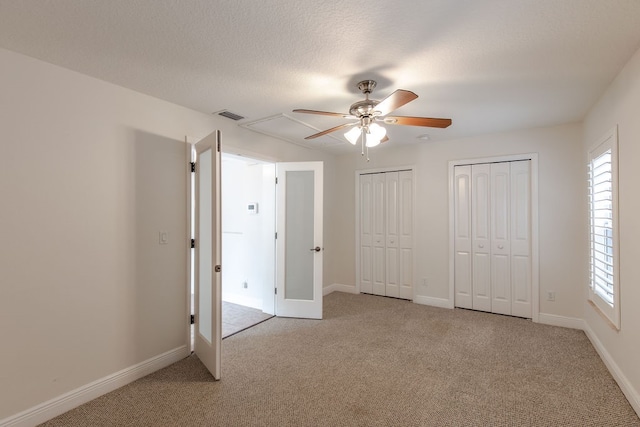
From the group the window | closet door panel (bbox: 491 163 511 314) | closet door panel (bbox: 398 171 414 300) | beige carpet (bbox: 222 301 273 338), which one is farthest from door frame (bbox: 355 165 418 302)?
the window

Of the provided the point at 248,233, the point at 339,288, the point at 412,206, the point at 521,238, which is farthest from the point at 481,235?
the point at 248,233

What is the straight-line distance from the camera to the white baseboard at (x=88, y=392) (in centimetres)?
206

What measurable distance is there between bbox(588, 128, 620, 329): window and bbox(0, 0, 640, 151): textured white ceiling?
0.58 m

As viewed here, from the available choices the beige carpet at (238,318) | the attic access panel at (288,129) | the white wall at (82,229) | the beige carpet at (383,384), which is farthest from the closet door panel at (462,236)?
the white wall at (82,229)

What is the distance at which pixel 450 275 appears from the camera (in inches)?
177

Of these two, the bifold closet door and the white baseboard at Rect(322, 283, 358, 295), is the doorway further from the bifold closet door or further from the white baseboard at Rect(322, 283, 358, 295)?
the bifold closet door

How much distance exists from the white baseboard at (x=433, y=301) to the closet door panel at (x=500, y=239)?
1.87 feet

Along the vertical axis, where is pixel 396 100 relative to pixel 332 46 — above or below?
below

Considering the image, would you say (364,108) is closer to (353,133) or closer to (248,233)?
(353,133)

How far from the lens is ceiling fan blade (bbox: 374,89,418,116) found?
2033 millimetres

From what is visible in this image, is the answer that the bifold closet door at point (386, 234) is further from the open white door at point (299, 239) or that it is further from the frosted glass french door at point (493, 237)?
the open white door at point (299, 239)

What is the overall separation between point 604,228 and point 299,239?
10.5 ft

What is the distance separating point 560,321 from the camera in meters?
3.79

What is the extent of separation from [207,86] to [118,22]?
34.6 inches
